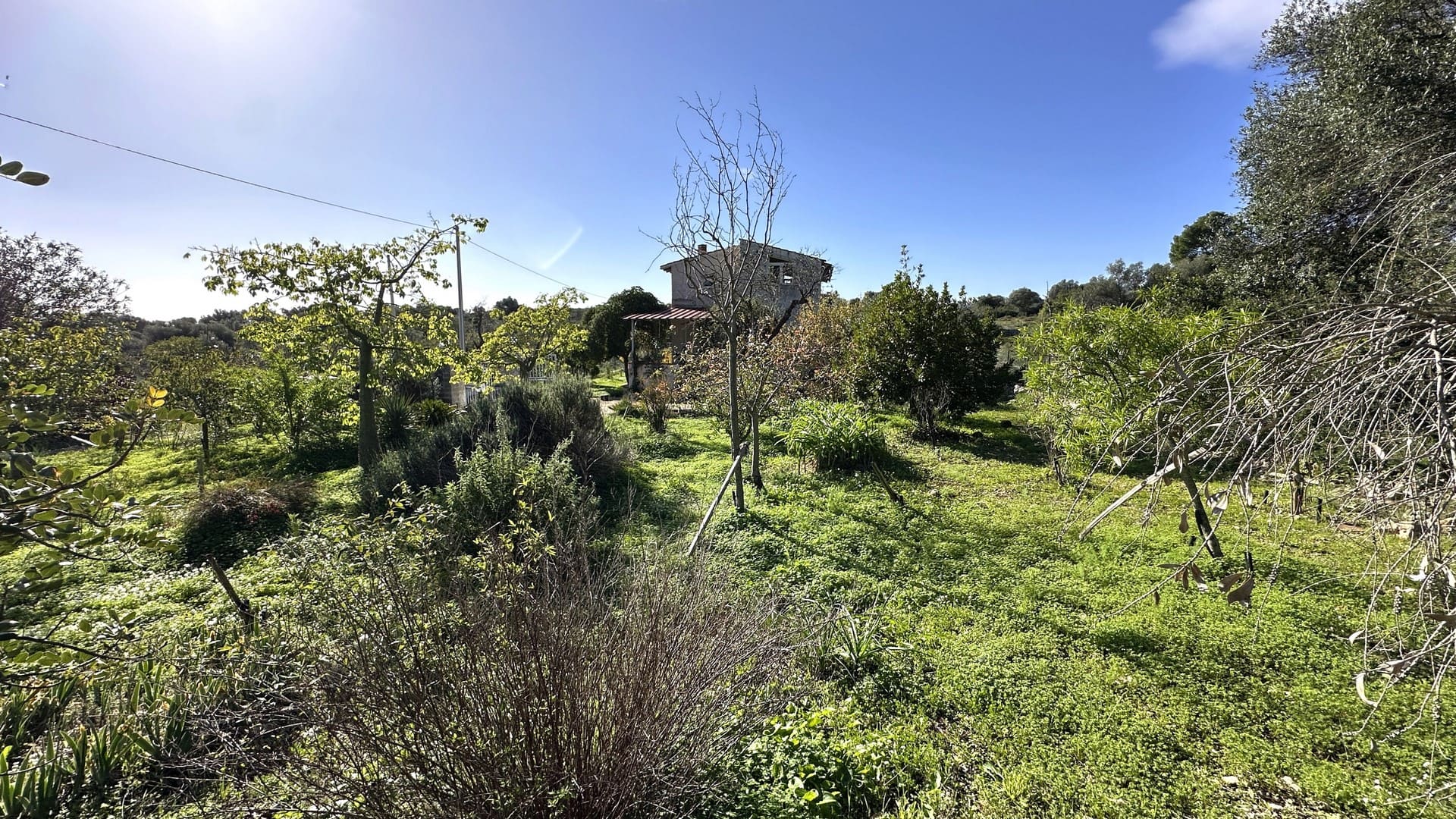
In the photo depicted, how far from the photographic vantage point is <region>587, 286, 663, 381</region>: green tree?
22.3 m

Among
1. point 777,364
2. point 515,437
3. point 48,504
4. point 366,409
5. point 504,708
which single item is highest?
point 777,364

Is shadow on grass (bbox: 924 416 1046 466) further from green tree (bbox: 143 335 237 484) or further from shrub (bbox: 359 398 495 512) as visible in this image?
green tree (bbox: 143 335 237 484)

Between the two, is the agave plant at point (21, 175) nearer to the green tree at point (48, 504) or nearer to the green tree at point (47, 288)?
the green tree at point (48, 504)

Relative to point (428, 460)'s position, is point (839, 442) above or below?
above

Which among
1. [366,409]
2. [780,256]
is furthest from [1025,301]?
[366,409]

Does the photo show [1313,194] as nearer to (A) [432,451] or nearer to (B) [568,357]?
(A) [432,451]

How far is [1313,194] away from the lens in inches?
281

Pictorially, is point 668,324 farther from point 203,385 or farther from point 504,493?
point 504,493

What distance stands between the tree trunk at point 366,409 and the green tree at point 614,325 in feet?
44.3

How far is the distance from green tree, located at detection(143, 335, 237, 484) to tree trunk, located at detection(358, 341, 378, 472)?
3018mm

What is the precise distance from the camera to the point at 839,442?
25.6 feet

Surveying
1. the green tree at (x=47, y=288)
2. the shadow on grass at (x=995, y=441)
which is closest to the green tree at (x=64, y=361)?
the green tree at (x=47, y=288)

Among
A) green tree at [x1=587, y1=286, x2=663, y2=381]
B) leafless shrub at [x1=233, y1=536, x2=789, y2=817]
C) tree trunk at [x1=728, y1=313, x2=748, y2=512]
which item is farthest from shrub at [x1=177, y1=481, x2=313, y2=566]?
green tree at [x1=587, y1=286, x2=663, y2=381]

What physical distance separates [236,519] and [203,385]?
5.49 meters
